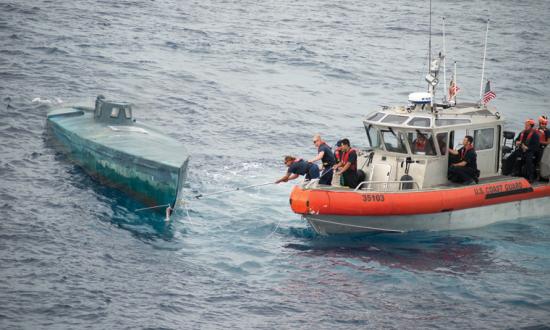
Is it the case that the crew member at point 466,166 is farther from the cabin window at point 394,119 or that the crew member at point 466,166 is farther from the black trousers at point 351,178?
the black trousers at point 351,178

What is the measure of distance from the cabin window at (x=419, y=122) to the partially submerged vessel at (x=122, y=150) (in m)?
7.53

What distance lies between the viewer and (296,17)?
218ft

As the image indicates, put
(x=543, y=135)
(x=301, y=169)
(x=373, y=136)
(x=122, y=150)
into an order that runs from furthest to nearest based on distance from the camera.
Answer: (x=122, y=150) < (x=543, y=135) < (x=373, y=136) < (x=301, y=169)

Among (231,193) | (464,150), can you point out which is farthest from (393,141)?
(231,193)

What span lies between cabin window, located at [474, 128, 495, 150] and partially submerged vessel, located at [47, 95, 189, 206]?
31.4ft

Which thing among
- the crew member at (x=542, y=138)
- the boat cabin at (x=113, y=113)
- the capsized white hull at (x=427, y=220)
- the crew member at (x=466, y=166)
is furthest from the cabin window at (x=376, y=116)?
the boat cabin at (x=113, y=113)

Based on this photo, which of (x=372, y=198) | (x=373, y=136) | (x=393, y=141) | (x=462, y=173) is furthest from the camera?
(x=373, y=136)

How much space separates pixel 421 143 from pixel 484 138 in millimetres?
2445

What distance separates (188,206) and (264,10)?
141 ft

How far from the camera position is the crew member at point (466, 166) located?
82.8 feet

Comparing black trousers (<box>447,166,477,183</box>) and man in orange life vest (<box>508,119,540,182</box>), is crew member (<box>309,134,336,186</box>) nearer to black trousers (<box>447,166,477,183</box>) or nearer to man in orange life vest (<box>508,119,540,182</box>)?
black trousers (<box>447,166,477,183</box>)

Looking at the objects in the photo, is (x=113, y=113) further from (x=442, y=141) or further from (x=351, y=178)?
(x=442, y=141)

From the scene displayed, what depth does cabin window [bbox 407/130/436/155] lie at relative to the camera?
25281 mm

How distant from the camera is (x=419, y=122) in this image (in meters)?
25.1
